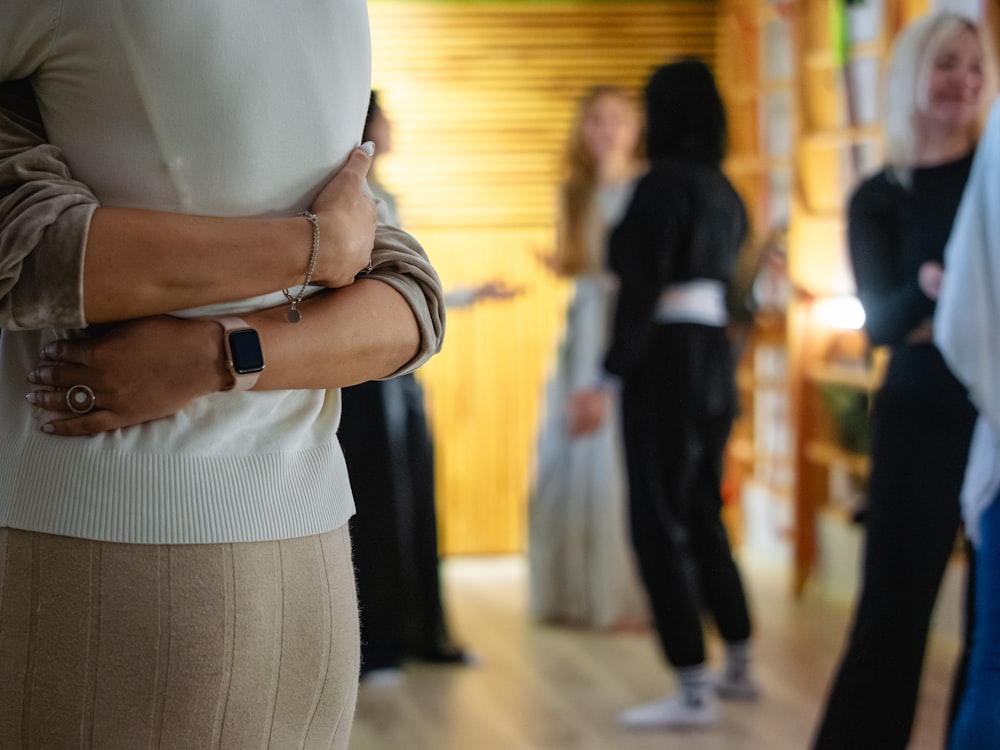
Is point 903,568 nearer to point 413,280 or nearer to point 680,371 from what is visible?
point 680,371

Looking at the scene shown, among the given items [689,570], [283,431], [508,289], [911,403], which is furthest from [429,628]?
[283,431]

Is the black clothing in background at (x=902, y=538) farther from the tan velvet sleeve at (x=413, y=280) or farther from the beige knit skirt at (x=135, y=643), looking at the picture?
the beige knit skirt at (x=135, y=643)

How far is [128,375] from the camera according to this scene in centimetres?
92

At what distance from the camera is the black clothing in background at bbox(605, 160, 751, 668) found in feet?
11.7

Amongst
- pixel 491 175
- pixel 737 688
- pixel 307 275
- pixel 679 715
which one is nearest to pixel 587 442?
pixel 737 688

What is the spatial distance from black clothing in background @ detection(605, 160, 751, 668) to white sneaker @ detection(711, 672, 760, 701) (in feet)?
0.93

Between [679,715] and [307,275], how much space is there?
2804 millimetres

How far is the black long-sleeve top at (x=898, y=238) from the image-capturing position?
2586 millimetres

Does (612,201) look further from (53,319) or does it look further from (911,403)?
(53,319)

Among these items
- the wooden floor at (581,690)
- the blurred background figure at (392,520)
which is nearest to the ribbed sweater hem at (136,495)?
the wooden floor at (581,690)

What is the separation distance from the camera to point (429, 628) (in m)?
4.18

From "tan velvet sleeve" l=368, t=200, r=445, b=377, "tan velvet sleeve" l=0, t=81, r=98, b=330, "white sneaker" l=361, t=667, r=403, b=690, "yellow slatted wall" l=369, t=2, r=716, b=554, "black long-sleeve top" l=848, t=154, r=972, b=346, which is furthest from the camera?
"yellow slatted wall" l=369, t=2, r=716, b=554

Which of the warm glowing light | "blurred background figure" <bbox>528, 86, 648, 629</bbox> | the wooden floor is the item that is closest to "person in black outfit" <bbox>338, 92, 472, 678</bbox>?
the wooden floor

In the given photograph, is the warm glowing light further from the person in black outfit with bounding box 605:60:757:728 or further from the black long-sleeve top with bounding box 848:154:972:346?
the black long-sleeve top with bounding box 848:154:972:346
